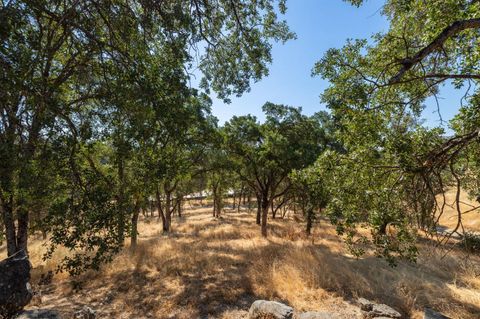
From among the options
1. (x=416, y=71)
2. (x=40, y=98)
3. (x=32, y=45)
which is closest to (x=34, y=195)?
(x=40, y=98)

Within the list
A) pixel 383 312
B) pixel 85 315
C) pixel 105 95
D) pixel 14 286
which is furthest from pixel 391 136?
pixel 14 286

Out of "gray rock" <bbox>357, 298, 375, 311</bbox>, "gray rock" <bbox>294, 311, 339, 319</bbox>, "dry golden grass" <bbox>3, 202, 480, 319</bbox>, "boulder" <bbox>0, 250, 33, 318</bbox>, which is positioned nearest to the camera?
"boulder" <bbox>0, 250, 33, 318</bbox>

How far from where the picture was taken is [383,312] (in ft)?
21.9

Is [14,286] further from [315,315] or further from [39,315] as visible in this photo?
[315,315]

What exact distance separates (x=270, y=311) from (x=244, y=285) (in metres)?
2.50

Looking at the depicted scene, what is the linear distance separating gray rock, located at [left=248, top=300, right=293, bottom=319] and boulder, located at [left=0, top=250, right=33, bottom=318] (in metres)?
5.69

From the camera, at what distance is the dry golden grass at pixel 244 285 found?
748cm

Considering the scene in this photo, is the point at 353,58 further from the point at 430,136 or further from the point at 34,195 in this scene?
the point at 34,195

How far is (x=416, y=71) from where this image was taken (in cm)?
608

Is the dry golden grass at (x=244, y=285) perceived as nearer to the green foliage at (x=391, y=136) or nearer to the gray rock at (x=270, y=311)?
the gray rock at (x=270, y=311)

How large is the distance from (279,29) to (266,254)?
372 inches

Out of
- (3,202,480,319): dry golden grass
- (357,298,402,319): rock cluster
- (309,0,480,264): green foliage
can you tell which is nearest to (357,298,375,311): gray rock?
(357,298,402,319): rock cluster

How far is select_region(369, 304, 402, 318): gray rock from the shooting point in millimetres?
6562

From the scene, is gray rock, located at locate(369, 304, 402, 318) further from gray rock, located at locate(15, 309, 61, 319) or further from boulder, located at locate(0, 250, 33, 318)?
boulder, located at locate(0, 250, 33, 318)
